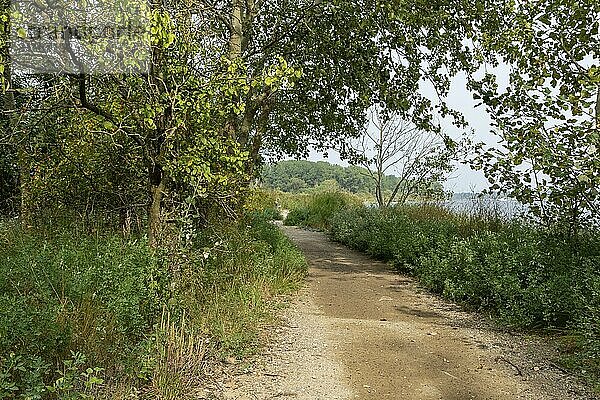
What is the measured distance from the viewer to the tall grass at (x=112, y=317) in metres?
3.66

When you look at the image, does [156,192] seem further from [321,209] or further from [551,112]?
[321,209]

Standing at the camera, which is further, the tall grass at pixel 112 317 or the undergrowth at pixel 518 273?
the undergrowth at pixel 518 273

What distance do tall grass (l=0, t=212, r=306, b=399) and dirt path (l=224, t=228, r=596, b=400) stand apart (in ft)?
1.60

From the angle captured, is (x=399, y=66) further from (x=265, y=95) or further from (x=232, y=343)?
(x=232, y=343)

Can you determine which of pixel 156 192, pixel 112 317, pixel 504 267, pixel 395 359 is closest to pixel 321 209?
pixel 504 267

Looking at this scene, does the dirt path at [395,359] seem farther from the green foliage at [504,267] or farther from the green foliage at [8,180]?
the green foliage at [8,180]

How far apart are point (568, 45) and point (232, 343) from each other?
552 centimetres

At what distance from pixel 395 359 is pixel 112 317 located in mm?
2664

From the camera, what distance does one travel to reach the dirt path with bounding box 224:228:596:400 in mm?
4562

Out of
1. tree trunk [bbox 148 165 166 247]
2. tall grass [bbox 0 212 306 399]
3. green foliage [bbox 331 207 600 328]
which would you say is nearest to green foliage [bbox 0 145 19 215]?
tall grass [bbox 0 212 306 399]

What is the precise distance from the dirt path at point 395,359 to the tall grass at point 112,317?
49 centimetres

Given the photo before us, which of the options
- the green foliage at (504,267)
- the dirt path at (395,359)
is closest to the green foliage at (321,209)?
the green foliage at (504,267)

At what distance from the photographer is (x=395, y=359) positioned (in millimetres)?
5344

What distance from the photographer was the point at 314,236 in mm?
19672
